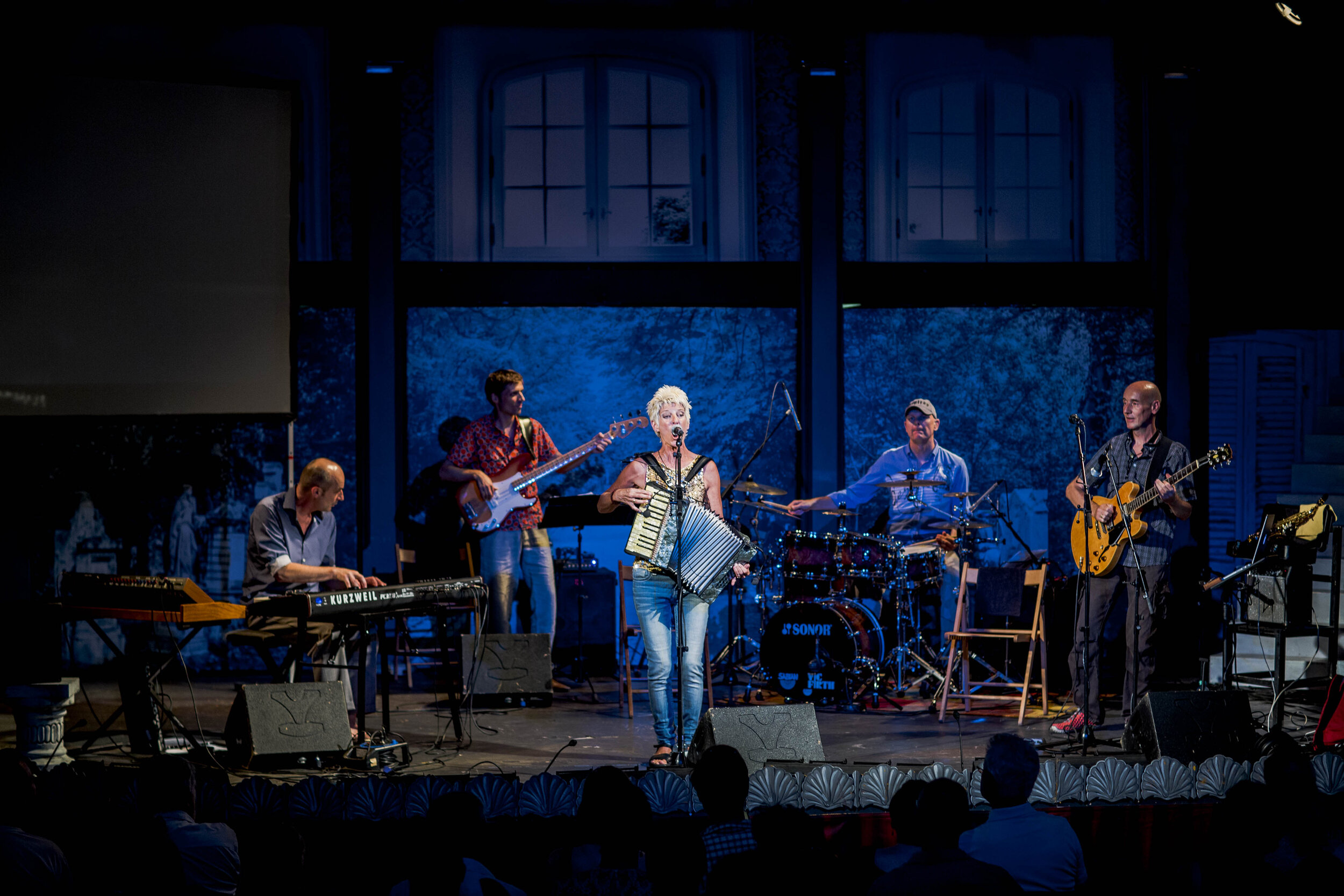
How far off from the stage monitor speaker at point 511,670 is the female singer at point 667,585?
76.7 inches

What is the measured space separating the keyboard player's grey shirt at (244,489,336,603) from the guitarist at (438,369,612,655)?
1.75m

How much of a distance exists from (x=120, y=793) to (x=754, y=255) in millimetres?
6540

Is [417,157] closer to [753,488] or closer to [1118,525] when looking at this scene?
[753,488]

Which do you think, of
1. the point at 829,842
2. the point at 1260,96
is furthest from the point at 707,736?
the point at 1260,96

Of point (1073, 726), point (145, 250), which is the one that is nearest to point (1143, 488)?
point (1073, 726)

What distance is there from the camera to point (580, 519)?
26.7 feet

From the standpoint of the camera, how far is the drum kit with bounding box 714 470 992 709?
26.1 ft

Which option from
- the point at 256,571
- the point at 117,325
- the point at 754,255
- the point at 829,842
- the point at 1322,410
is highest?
the point at 754,255

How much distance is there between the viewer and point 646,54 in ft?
32.5

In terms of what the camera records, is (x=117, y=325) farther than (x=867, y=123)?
No

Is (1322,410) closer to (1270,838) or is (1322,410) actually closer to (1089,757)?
(1089,757)

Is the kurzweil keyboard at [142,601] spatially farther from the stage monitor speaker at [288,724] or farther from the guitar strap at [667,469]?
the guitar strap at [667,469]

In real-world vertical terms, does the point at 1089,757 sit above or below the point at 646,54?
below

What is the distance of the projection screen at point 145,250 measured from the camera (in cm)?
884
